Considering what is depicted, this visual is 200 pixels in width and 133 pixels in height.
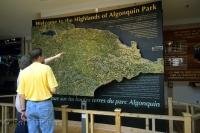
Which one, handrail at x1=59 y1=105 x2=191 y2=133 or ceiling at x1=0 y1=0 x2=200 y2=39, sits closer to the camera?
handrail at x1=59 y1=105 x2=191 y2=133

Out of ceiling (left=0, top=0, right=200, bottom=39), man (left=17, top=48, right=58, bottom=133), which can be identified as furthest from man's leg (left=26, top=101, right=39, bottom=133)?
ceiling (left=0, top=0, right=200, bottom=39)

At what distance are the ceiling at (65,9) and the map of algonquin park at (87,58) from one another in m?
0.42

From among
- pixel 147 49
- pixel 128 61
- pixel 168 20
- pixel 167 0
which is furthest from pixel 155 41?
pixel 168 20

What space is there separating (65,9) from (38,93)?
9.43ft

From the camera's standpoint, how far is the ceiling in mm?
5505

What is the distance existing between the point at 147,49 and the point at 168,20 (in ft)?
9.06

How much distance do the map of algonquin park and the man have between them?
1.73 meters

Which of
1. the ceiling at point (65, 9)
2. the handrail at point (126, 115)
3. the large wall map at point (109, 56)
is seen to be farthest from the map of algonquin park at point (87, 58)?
the handrail at point (126, 115)

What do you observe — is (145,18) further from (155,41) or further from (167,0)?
(167,0)

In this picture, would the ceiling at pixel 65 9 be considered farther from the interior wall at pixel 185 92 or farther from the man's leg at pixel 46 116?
the man's leg at pixel 46 116

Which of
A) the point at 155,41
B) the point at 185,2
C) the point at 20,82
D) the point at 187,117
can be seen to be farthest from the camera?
the point at 185,2

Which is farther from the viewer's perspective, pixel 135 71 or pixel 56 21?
pixel 56 21

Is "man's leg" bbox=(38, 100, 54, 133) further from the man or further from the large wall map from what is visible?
the large wall map

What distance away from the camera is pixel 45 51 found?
225 inches
